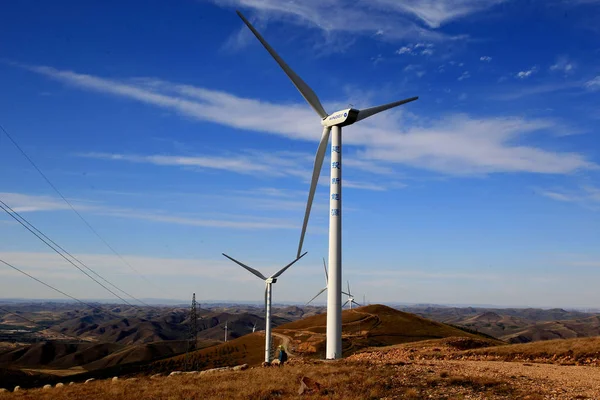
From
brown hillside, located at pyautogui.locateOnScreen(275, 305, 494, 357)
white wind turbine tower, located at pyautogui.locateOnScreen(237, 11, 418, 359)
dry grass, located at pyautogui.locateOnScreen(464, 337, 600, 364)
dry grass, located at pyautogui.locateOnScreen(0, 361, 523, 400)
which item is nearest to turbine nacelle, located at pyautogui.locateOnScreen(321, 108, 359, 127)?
white wind turbine tower, located at pyautogui.locateOnScreen(237, 11, 418, 359)

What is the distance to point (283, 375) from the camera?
34375mm

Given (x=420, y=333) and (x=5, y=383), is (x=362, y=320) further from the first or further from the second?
(x=5, y=383)

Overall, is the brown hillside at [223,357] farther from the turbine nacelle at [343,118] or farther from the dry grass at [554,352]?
the turbine nacelle at [343,118]

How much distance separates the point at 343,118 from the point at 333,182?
6.17 meters

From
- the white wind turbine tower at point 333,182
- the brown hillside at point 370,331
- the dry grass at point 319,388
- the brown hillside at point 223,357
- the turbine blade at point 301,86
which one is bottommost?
the brown hillside at point 223,357

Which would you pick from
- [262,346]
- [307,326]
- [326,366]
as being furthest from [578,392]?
[307,326]

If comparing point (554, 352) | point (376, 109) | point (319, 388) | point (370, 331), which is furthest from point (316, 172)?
point (370, 331)

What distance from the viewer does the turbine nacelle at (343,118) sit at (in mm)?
44000

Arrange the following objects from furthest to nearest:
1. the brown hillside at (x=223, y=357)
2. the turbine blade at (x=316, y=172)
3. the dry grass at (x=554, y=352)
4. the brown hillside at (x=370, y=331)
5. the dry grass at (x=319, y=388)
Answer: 1. the brown hillside at (x=223, y=357)
2. the brown hillside at (x=370, y=331)
3. the turbine blade at (x=316, y=172)
4. the dry grass at (x=554, y=352)
5. the dry grass at (x=319, y=388)

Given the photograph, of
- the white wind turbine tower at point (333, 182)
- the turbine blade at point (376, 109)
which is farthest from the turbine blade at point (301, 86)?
the turbine blade at point (376, 109)

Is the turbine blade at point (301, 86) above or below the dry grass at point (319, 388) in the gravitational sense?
above

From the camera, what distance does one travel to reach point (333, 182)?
1660 inches

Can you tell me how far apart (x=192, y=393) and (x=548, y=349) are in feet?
A: 115

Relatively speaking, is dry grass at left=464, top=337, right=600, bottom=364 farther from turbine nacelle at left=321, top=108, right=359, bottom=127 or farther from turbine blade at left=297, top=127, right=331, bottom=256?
turbine nacelle at left=321, top=108, right=359, bottom=127
